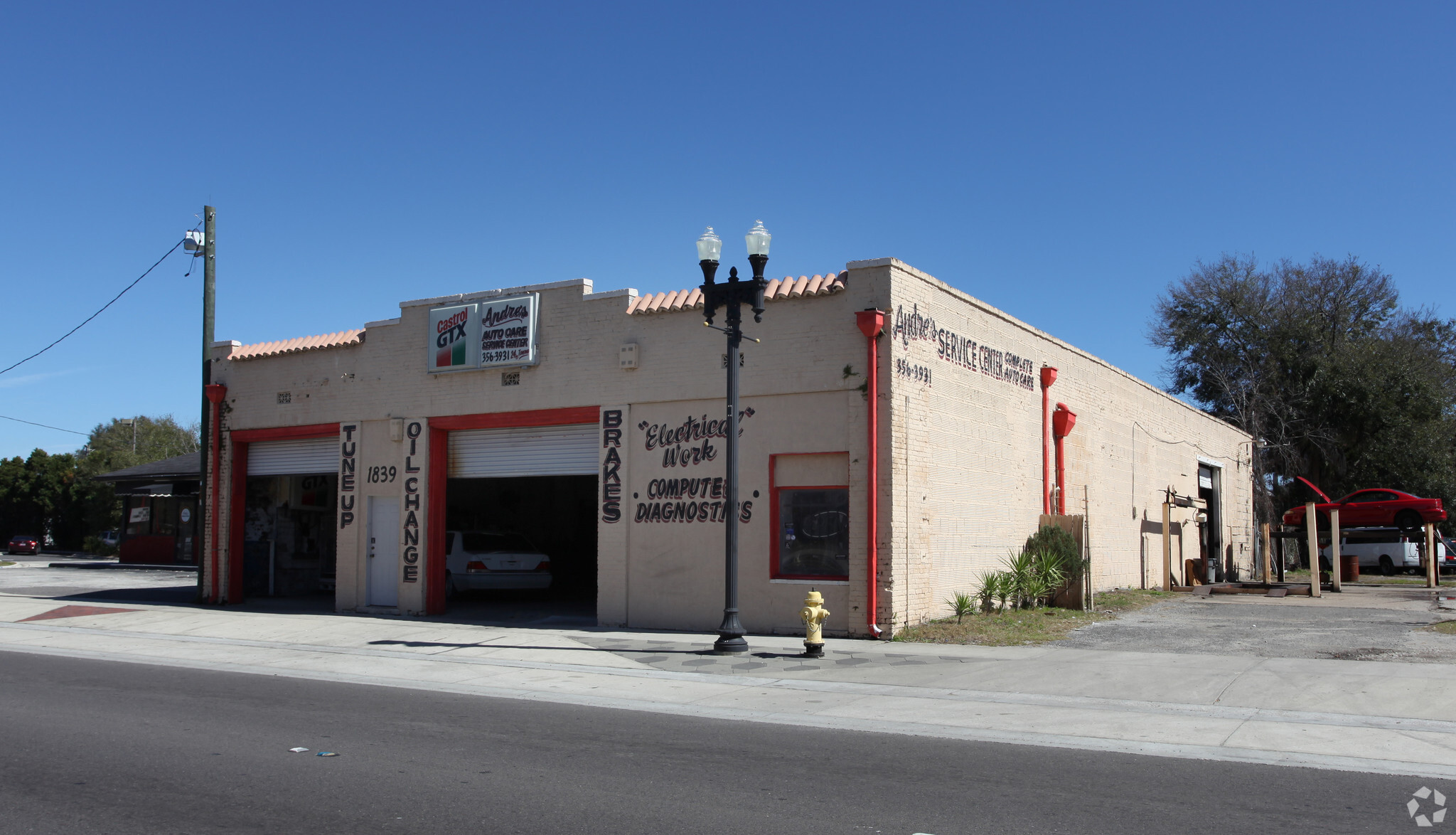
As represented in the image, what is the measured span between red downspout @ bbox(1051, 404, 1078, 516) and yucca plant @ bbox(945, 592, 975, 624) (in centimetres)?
427

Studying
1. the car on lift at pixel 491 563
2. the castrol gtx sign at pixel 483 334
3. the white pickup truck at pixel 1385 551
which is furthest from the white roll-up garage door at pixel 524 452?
the white pickup truck at pixel 1385 551

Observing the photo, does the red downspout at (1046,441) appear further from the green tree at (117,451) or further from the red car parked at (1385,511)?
the green tree at (117,451)

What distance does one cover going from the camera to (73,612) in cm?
1956

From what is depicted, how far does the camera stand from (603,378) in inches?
683

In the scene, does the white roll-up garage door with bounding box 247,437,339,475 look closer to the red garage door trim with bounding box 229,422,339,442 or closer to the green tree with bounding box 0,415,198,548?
the red garage door trim with bounding box 229,422,339,442

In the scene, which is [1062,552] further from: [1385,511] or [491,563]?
[1385,511]

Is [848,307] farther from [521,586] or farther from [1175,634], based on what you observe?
[521,586]

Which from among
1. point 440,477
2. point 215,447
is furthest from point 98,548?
point 440,477

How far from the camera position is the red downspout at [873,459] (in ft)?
48.4

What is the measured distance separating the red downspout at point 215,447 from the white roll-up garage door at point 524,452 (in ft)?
19.1

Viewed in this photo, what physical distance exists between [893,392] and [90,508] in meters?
66.3

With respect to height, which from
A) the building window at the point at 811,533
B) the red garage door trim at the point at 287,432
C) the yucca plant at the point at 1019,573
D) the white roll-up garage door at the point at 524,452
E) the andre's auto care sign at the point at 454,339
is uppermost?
the andre's auto care sign at the point at 454,339

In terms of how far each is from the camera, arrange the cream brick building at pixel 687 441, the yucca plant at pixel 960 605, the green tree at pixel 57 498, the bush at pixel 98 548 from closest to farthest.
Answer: the cream brick building at pixel 687 441 → the yucca plant at pixel 960 605 → the bush at pixel 98 548 → the green tree at pixel 57 498

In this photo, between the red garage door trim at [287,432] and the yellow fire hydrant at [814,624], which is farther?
the red garage door trim at [287,432]
